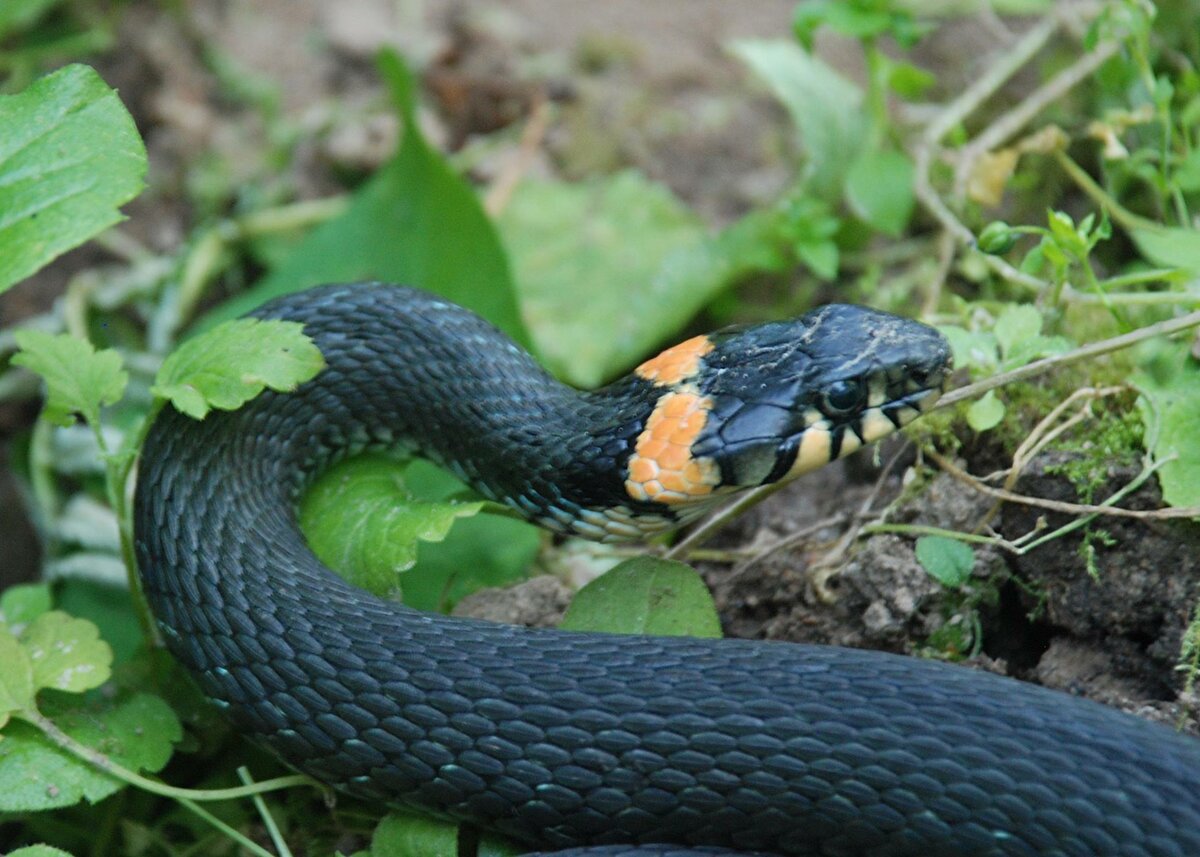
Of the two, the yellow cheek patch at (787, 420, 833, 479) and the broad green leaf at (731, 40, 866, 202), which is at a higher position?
the broad green leaf at (731, 40, 866, 202)

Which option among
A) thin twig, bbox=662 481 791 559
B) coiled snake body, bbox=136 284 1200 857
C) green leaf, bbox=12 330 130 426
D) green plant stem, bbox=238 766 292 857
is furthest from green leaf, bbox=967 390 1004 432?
green leaf, bbox=12 330 130 426

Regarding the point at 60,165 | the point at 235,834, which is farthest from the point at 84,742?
the point at 60,165

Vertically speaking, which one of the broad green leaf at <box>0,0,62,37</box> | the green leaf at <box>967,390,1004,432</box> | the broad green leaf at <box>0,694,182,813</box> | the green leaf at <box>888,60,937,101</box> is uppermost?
the broad green leaf at <box>0,0,62,37</box>

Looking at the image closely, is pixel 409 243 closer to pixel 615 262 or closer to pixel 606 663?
pixel 615 262

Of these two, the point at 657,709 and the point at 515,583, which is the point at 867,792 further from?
the point at 515,583

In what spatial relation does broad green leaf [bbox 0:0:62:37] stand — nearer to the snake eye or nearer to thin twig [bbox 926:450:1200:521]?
the snake eye

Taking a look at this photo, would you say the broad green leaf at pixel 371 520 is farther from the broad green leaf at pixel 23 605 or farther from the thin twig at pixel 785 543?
the broad green leaf at pixel 23 605

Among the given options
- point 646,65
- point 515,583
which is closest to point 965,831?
point 515,583
